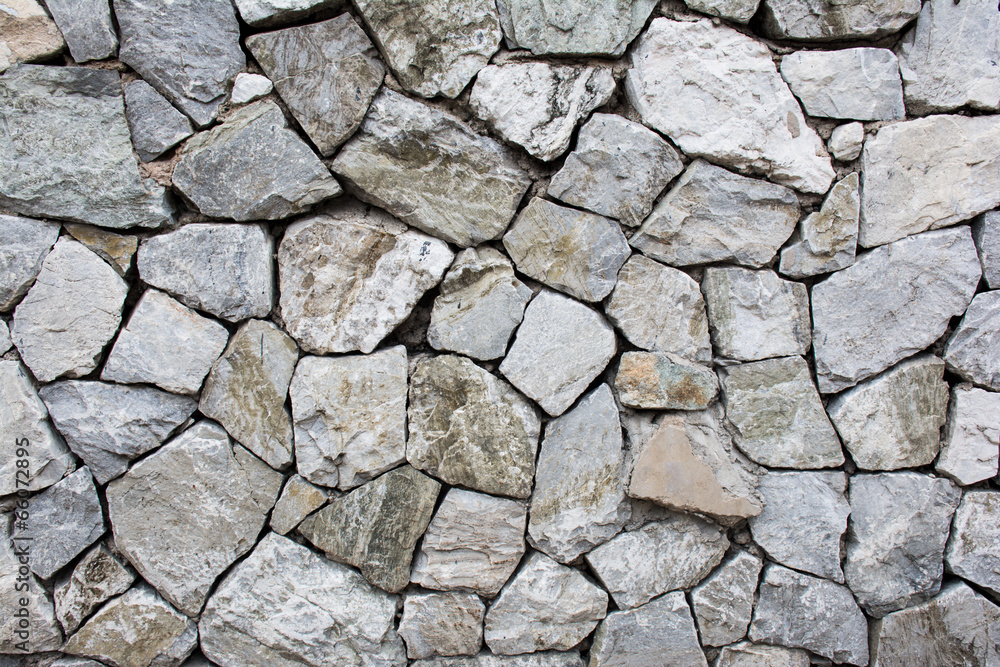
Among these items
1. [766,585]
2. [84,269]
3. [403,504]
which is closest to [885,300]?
[766,585]

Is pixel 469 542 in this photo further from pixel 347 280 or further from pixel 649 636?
pixel 347 280

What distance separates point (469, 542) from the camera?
Result: 1.77 metres

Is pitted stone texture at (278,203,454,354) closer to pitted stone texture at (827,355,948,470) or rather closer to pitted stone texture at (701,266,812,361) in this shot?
pitted stone texture at (701,266,812,361)

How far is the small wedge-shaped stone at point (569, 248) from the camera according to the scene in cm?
173

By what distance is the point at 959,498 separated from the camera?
184 centimetres

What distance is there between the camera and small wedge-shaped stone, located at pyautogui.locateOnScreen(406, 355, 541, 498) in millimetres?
1749

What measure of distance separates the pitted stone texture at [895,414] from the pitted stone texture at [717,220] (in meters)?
0.56


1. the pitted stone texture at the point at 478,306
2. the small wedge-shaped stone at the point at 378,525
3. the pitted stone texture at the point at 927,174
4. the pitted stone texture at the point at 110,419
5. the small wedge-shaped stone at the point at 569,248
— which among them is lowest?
the small wedge-shaped stone at the point at 378,525

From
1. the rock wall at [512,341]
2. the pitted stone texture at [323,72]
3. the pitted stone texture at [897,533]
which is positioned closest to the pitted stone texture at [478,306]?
the rock wall at [512,341]

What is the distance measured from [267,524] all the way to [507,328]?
1.00 meters

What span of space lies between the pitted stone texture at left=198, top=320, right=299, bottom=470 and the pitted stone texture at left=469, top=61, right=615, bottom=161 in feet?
3.15

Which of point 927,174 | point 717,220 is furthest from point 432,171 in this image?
point 927,174

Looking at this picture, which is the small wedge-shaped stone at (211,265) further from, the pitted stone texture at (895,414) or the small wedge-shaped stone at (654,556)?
the pitted stone texture at (895,414)

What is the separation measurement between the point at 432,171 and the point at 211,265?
72 centimetres
